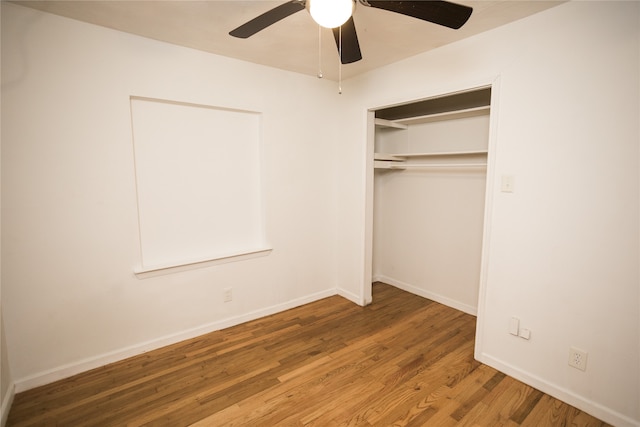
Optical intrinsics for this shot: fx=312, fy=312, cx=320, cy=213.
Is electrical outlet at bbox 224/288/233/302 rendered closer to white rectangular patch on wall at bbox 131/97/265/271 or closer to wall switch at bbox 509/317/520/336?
white rectangular patch on wall at bbox 131/97/265/271

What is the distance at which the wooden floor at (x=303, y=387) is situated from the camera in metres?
1.84

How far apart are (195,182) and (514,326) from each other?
8.82 ft

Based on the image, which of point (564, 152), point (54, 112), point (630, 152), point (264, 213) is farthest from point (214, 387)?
point (630, 152)

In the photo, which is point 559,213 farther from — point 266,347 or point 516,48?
point 266,347

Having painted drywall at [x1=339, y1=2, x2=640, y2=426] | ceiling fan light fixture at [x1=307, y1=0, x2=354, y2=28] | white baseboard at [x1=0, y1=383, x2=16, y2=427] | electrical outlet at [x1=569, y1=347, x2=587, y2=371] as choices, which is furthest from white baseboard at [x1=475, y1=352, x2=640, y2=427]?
white baseboard at [x1=0, y1=383, x2=16, y2=427]

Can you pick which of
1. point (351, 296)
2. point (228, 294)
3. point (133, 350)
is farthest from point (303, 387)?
point (351, 296)

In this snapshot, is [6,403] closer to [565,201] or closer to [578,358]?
[578,358]

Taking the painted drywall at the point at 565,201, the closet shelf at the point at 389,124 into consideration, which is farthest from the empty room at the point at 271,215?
the closet shelf at the point at 389,124

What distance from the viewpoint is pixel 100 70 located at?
2.14 m

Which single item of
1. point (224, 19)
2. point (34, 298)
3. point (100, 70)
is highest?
point (224, 19)

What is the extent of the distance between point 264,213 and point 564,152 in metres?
2.37

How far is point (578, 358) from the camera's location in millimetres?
1905

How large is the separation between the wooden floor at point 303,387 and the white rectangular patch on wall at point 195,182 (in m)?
0.79

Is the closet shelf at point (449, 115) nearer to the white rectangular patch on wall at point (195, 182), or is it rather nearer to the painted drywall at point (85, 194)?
the painted drywall at point (85, 194)
